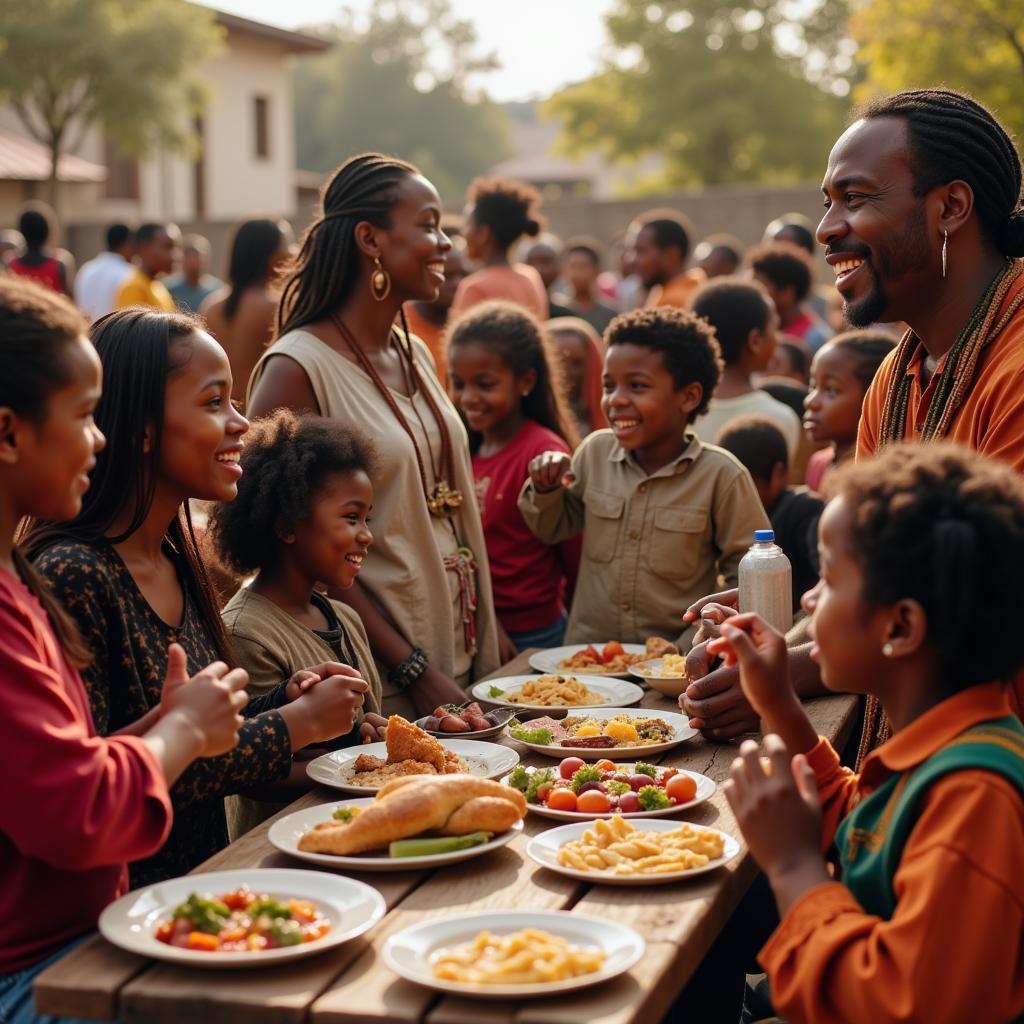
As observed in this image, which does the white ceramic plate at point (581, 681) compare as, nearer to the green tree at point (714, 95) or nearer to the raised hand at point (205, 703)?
the raised hand at point (205, 703)

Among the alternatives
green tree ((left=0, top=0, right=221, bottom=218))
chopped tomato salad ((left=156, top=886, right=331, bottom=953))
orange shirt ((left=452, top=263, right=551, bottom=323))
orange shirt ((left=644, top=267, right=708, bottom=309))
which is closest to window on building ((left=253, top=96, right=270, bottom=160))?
green tree ((left=0, top=0, right=221, bottom=218))

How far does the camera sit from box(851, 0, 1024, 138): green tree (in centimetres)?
2372

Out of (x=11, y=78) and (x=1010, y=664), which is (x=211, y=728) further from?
(x=11, y=78)

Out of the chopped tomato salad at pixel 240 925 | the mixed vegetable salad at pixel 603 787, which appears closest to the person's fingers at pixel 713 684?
the mixed vegetable salad at pixel 603 787

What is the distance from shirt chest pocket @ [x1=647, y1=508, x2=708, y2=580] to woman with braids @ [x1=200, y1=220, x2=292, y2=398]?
369cm

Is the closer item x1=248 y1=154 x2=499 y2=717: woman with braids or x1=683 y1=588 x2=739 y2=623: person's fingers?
x1=683 y1=588 x2=739 y2=623: person's fingers

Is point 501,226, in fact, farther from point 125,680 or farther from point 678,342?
point 125,680

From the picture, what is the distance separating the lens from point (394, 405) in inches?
173

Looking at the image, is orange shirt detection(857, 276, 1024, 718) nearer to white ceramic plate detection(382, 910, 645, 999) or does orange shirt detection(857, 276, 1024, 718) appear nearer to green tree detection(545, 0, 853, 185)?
white ceramic plate detection(382, 910, 645, 999)

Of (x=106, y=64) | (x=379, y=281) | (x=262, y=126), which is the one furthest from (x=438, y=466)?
(x=262, y=126)

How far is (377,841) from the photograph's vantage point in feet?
8.63

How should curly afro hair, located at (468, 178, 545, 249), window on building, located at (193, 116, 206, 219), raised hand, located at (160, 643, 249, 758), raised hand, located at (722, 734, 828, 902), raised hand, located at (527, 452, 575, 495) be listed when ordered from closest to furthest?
raised hand, located at (722, 734, 828, 902) → raised hand, located at (160, 643, 249, 758) → raised hand, located at (527, 452, 575, 495) → curly afro hair, located at (468, 178, 545, 249) → window on building, located at (193, 116, 206, 219)

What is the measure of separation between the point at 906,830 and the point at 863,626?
0.32m

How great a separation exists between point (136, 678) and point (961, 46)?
24.2 metres
